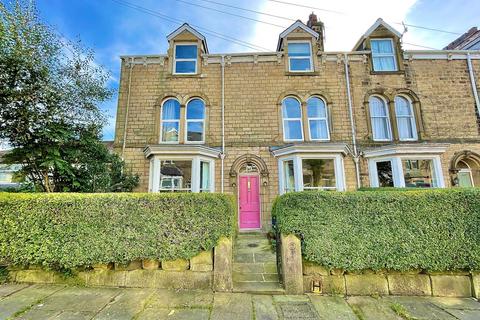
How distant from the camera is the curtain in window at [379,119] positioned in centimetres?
961

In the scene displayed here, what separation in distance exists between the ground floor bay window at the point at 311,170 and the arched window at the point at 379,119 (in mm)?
2576

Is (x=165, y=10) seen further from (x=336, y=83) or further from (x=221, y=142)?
(x=336, y=83)

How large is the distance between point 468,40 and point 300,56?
11430 millimetres

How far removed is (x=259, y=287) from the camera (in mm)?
3811

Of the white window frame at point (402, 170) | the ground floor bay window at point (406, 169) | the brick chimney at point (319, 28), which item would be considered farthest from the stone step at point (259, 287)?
the brick chimney at point (319, 28)

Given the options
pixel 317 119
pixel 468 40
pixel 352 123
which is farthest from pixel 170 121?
pixel 468 40

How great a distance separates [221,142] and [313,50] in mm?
6572

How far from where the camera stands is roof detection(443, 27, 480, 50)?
12203mm

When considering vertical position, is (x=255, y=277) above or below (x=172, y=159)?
below

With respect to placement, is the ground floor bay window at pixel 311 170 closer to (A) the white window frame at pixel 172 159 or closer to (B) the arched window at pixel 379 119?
(B) the arched window at pixel 379 119

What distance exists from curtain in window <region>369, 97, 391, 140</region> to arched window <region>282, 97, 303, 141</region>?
3.43m

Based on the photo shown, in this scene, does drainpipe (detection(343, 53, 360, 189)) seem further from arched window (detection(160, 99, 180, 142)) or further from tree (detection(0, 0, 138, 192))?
tree (detection(0, 0, 138, 192))

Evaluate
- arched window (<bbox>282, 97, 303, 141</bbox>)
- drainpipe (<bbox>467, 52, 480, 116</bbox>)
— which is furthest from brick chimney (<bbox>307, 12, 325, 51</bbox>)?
drainpipe (<bbox>467, 52, 480, 116</bbox>)

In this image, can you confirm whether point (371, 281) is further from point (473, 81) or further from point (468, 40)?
point (468, 40)
